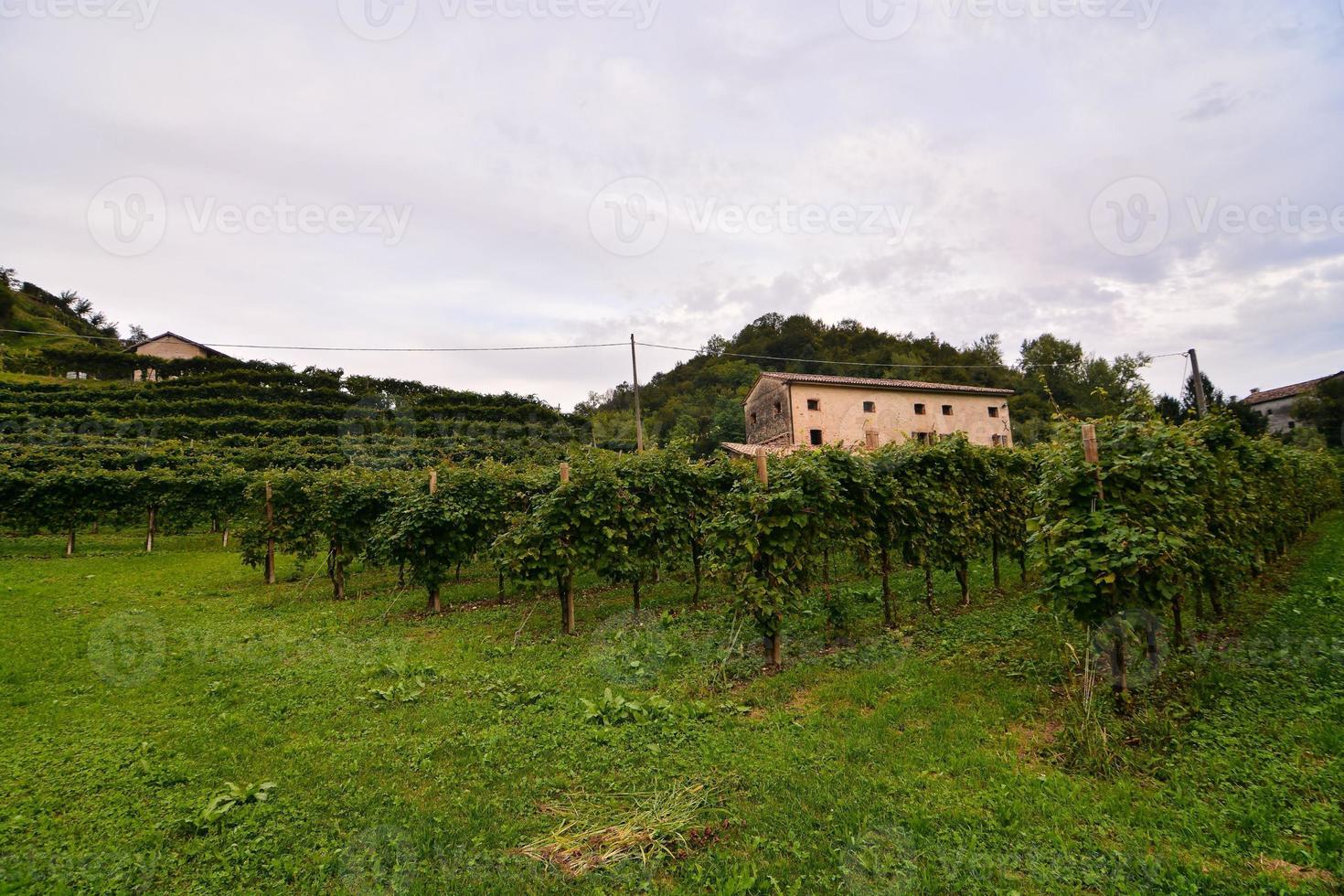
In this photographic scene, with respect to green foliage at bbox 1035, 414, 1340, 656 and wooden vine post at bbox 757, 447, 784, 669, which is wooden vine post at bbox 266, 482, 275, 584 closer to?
wooden vine post at bbox 757, 447, 784, 669

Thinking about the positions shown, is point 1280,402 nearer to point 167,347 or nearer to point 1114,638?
point 1114,638

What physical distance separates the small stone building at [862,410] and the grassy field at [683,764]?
27096 mm

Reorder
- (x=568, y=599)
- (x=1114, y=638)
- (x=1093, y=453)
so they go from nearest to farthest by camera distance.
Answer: (x=1114, y=638) → (x=1093, y=453) → (x=568, y=599)

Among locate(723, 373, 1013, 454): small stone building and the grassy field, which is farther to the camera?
locate(723, 373, 1013, 454): small stone building

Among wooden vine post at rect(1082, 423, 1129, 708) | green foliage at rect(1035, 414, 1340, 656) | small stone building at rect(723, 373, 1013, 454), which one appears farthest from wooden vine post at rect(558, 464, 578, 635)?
small stone building at rect(723, 373, 1013, 454)

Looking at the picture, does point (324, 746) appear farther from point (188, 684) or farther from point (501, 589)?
point (501, 589)

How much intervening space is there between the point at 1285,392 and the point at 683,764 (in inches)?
2464

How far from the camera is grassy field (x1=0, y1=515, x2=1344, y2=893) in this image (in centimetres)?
346

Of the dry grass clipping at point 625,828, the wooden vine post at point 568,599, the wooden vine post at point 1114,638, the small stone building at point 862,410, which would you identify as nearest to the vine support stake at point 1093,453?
the wooden vine post at point 1114,638

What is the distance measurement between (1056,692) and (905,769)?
2.29 metres

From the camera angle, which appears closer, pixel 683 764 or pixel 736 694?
pixel 683 764

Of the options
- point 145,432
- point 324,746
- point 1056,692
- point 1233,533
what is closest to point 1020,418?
point 1233,533

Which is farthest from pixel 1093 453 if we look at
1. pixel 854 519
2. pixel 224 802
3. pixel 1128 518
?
pixel 224 802

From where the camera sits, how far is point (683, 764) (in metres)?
4.75
